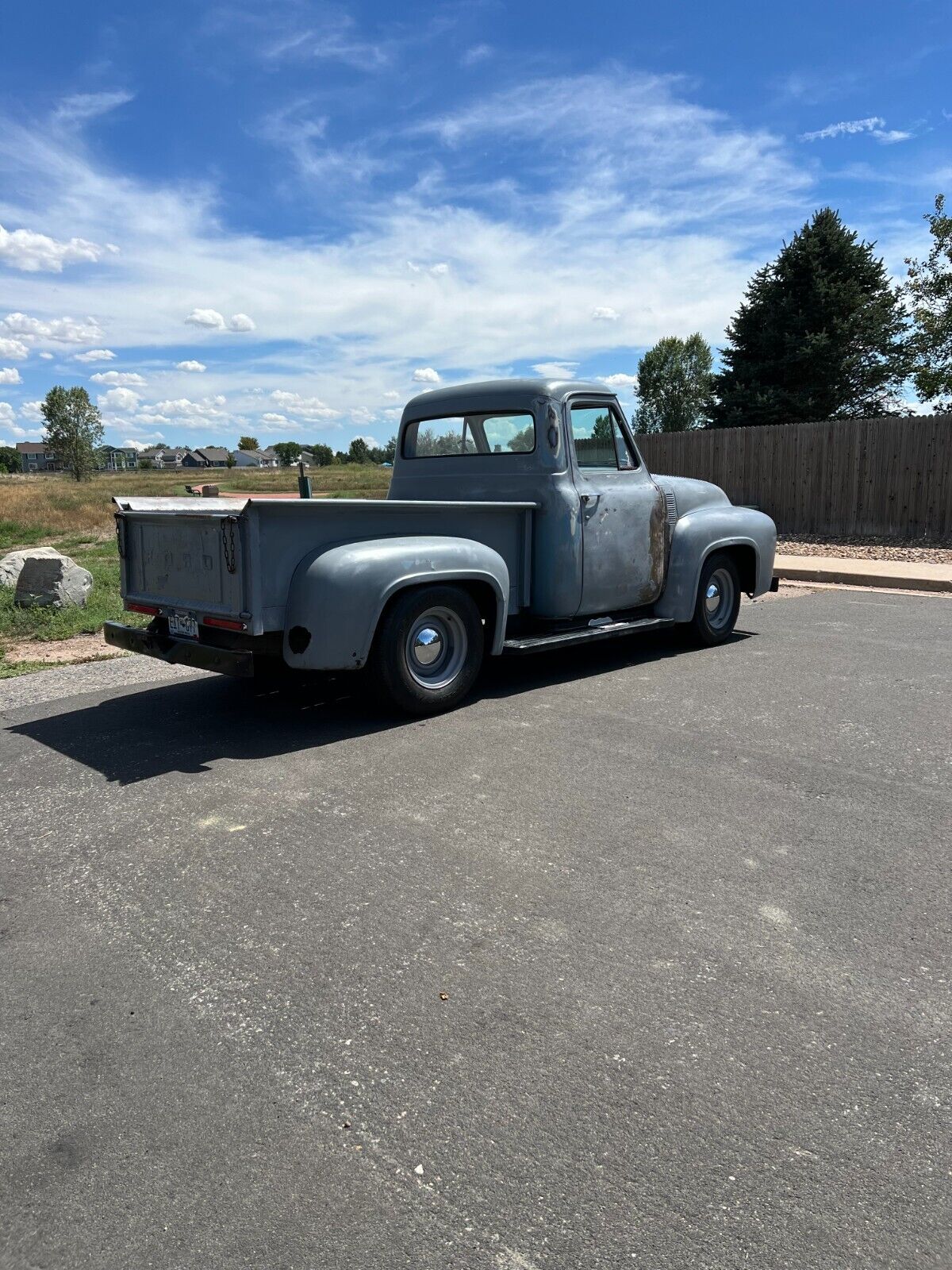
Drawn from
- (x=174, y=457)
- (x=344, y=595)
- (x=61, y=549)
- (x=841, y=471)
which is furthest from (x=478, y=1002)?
(x=174, y=457)

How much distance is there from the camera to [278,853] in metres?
3.77

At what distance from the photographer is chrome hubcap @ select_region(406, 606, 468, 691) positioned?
18.7 feet

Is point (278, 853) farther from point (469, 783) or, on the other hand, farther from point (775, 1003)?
point (775, 1003)

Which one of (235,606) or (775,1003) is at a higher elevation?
(235,606)

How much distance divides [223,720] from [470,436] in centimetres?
293

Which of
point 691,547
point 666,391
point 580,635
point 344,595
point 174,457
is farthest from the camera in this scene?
point 174,457

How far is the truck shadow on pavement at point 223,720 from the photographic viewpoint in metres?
5.09

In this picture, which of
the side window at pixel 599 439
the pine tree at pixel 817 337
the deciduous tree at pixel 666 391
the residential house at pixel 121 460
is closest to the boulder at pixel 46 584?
the side window at pixel 599 439

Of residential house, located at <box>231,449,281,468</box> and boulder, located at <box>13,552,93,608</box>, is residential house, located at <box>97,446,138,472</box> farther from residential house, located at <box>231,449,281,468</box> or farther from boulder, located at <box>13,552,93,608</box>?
boulder, located at <box>13,552,93,608</box>

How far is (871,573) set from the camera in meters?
12.4

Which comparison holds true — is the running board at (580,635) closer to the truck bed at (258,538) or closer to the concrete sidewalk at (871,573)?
the truck bed at (258,538)

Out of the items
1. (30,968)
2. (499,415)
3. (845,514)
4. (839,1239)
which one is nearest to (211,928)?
(30,968)

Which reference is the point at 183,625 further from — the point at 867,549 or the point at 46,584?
the point at 867,549

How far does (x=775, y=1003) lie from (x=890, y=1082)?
389 mm
